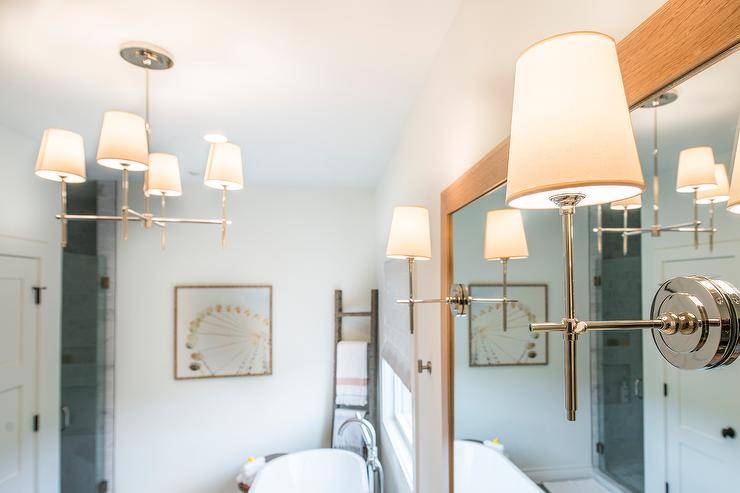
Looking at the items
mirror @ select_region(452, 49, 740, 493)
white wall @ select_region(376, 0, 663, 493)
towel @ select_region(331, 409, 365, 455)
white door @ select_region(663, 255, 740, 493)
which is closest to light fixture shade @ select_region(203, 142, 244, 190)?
white wall @ select_region(376, 0, 663, 493)

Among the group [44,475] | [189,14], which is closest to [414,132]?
[189,14]

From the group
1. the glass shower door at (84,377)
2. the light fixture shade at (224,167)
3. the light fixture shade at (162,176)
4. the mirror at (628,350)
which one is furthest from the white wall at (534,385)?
the glass shower door at (84,377)

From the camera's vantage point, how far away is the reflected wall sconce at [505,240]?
95 centimetres

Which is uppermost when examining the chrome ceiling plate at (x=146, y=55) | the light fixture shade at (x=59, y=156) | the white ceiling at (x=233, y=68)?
the white ceiling at (x=233, y=68)

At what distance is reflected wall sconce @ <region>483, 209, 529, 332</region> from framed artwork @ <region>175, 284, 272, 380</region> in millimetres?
2860

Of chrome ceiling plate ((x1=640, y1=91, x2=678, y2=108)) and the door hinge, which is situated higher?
chrome ceiling plate ((x1=640, y1=91, x2=678, y2=108))

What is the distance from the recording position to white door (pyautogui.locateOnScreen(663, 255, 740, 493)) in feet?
1.42

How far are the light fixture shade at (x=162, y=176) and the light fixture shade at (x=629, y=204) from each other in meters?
1.67

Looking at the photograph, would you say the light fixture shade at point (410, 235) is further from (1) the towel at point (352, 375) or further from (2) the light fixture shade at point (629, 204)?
(1) the towel at point (352, 375)

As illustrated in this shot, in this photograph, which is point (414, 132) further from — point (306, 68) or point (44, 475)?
point (44, 475)

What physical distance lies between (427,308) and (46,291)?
2392mm

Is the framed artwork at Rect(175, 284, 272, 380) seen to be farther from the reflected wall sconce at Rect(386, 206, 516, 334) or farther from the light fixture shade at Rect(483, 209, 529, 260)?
the light fixture shade at Rect(483, 209, 529, 260)

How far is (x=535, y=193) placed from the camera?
18.6 inches

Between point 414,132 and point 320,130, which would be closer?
point 414,132
